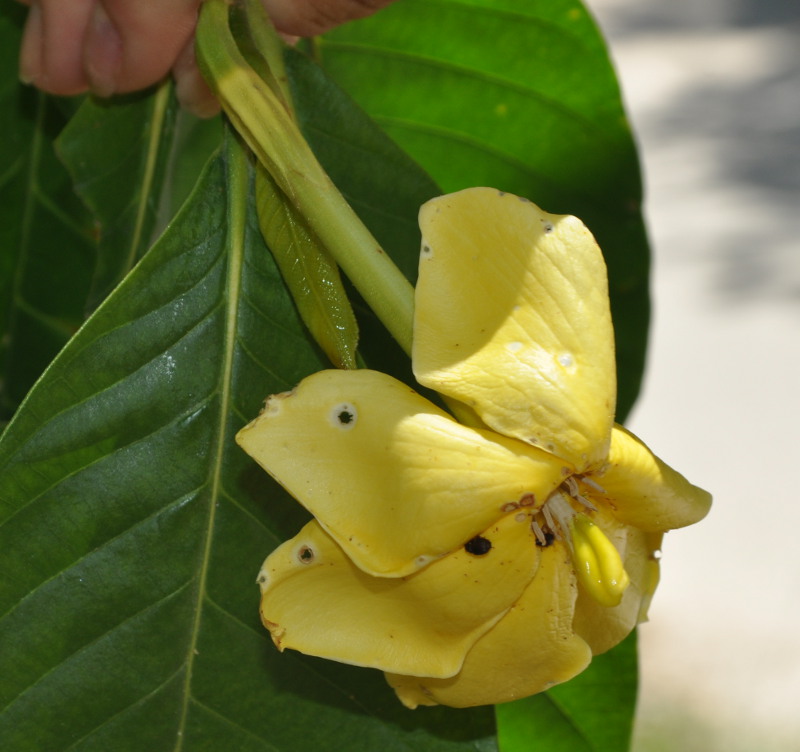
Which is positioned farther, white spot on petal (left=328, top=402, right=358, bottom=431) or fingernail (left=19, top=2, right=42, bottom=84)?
fingernail (left=19, top=2, right=42, bottom=84)

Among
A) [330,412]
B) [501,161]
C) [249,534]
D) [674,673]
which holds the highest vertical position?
[330,412]

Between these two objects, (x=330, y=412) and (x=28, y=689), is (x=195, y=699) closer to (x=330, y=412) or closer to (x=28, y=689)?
Result: (x=28, y=689)

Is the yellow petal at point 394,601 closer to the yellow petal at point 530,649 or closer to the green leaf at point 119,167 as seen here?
the yellow petal at point 530,649

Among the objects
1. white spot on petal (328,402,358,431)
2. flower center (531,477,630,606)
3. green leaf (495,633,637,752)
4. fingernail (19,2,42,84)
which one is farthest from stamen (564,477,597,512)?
fingernail (19,2,42,84)

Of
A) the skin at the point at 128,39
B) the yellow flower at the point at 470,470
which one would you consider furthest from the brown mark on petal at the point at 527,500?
the skin at the point at 128,39

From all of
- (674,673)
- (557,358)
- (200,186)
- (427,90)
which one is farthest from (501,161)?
(674,673)

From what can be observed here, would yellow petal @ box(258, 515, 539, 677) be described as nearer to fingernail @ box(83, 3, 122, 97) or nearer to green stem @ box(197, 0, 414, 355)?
green stem @ box(197, 0, 414, 355)

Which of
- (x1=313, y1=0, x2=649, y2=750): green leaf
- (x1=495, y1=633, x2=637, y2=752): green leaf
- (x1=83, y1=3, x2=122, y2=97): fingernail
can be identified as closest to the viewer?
(x1=83, y1=3, x2=122, y2=97): fingernail
